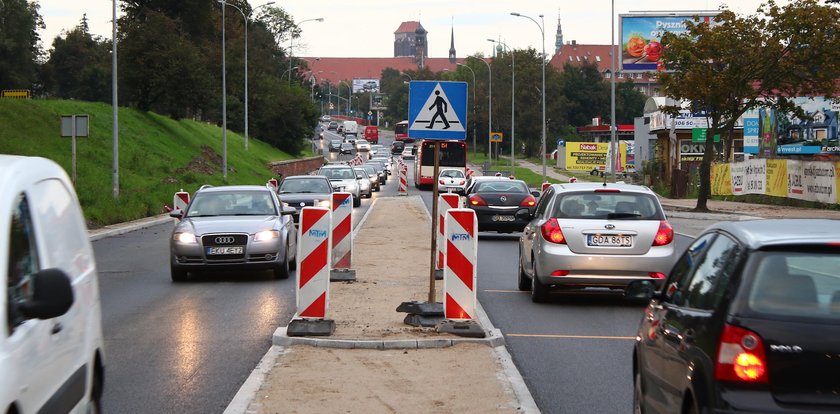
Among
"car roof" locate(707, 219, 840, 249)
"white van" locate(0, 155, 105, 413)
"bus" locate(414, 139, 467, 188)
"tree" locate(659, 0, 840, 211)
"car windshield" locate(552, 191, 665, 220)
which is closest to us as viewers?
"white van" locate(0, 155, 105, 413)

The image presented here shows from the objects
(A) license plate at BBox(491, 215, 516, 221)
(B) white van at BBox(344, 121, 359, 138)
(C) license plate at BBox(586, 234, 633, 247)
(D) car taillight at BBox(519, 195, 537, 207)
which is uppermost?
(B) white van at BBox(344, 121, 359, 138)

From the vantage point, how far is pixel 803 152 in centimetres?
5016

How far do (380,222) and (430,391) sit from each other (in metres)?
22.9

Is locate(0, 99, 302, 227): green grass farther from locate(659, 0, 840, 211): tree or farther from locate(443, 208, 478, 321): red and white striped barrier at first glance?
locate(443, 208, 478, 321): red and white striped barrier

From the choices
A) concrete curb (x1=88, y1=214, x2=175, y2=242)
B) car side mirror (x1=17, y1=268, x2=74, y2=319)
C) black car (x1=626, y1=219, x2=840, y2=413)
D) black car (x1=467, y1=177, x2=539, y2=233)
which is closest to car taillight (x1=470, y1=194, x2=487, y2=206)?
black car (x1=467, y1=177, x2=539, y2=233)

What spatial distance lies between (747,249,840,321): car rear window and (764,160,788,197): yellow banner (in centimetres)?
3997

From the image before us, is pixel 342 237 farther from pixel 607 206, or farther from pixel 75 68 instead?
pixel 75 68

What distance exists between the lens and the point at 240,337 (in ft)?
37.9

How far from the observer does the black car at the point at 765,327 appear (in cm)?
476

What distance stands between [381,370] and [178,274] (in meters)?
8.54

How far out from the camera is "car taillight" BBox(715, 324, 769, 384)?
479cm

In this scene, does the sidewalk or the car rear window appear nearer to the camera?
the car rear window

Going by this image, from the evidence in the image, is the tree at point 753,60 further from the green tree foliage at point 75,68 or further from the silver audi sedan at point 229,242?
the green tree foliage at point 75,68

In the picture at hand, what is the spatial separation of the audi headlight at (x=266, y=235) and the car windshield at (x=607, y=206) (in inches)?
193
